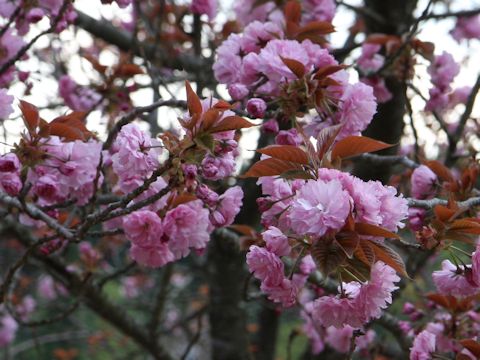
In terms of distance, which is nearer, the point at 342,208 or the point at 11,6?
the point at 342,208

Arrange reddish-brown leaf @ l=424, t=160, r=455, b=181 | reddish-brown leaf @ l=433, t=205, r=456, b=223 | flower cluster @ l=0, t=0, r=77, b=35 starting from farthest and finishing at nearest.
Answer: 1. flower cluster @ l=0, t=0, r=77, b=35
2. reddish-brown leaf @ l=424, t=160, r=455, b=181
3. reddish-brown leaf @ l=433, t=205, r=456, b=223

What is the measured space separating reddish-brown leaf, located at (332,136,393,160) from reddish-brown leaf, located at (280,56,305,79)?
343mm

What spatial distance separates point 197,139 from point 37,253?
4.19ft

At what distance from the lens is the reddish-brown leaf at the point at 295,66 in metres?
1.45

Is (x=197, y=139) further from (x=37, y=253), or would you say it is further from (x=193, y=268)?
(x=193, y=268)

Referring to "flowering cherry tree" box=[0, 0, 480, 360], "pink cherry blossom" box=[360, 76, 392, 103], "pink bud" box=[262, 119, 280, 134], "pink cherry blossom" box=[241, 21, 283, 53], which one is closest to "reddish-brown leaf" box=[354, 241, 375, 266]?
"flowering cherry tree" box=[0, 0, 480, 360]

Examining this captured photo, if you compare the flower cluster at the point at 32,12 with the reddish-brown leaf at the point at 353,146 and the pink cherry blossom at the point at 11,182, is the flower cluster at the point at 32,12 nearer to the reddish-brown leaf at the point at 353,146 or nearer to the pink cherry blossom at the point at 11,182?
the pink cherry blossom at the point at 11,182

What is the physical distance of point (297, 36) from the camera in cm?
181

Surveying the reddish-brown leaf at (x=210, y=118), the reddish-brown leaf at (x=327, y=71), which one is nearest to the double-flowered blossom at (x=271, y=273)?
the reddish-brown leaf at (x=210, y=118)

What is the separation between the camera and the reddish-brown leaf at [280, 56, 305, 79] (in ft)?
4.77

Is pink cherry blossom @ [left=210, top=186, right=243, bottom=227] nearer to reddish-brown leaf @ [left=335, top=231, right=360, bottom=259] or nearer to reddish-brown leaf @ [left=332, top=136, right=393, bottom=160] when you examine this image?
reddish-brown leaf @ [left=332, top=136, right=393, bottom=160]

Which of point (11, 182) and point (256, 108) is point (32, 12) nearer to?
point (11, 182)

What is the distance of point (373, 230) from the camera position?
104 cm

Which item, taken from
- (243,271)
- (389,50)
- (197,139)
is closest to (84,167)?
(197,139)
